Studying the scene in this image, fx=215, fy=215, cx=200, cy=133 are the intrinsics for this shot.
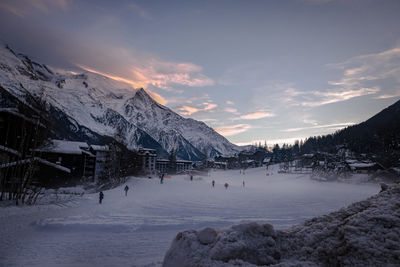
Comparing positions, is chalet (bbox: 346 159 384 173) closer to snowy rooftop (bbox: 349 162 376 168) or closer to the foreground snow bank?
snowy rooftop (bbox: 349 162 376 168)

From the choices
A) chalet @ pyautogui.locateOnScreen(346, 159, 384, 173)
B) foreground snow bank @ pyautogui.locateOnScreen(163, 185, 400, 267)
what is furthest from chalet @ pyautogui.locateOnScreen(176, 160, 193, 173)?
foreground snow bank @ pyautogui.locateOnScreen(163, 185, 400, 267)

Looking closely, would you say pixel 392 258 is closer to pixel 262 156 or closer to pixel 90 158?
pixel 90 158

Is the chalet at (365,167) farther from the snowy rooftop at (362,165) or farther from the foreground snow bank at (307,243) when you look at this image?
the foreground snow bank at (307,243)

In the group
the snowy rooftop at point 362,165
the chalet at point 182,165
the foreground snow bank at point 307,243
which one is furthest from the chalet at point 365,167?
the chalet at point 182,165

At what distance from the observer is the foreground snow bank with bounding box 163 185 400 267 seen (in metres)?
2.57

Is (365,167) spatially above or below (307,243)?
below

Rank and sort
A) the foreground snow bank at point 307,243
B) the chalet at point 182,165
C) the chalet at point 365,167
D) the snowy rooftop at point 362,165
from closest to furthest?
the foreground snow bank at point 307,243 → the chalet at point 365,167 → the snowy rooftop at point 362,165 → the chalet at point 182,165

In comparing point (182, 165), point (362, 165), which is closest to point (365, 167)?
point (362, 165)

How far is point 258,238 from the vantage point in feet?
10.9

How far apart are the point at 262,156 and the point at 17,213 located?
170156mm

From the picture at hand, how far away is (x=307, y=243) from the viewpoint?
3.15 metres

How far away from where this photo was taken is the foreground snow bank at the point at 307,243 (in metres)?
2.57

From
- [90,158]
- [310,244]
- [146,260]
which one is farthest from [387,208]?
[90,158]

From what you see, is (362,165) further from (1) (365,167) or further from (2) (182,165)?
(2) (182,165)
